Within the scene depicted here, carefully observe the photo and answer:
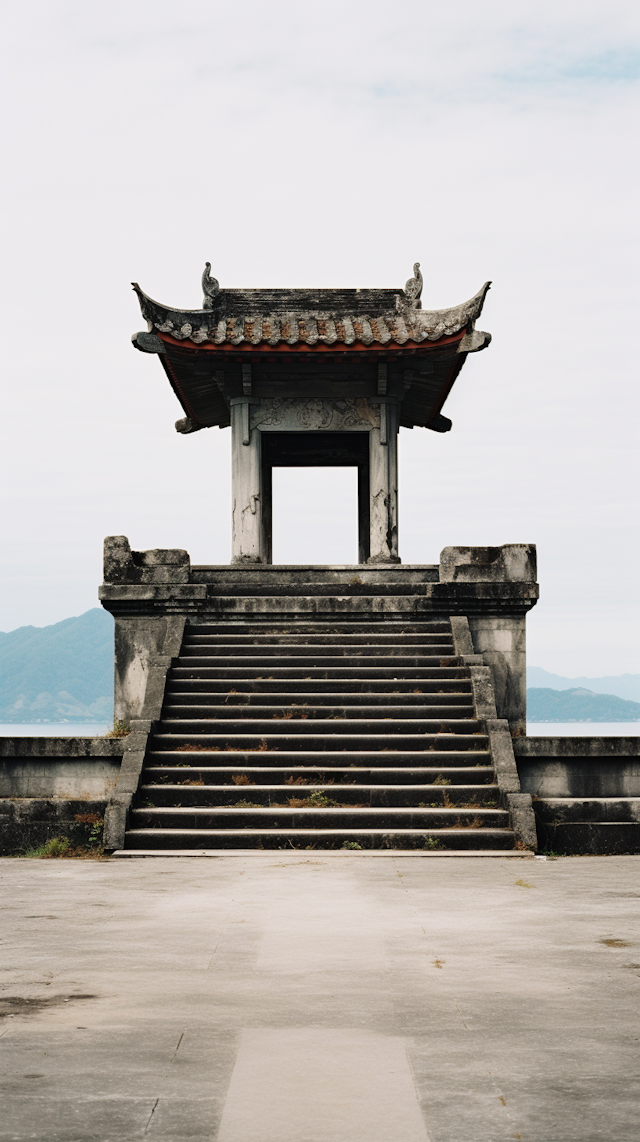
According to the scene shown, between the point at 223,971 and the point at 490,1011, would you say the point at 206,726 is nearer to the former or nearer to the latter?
the point at 223,971

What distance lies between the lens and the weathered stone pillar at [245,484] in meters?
17.6

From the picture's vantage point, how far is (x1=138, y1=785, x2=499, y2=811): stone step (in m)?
11.0

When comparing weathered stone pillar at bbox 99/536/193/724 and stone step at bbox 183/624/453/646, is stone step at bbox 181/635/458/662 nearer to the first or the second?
stone step at bbox 183/624/453/646

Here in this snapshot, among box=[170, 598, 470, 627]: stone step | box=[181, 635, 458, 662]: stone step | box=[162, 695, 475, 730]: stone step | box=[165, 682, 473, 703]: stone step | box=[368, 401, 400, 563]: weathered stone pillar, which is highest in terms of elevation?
box=[368, 401, 400, 563]: weathered stone pillar

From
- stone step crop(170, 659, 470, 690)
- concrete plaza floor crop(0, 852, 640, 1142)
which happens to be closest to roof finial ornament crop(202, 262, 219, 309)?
stone step crop(170, 659, 470, 690)

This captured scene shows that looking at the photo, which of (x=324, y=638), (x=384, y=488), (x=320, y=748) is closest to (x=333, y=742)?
(x=320, y=748)

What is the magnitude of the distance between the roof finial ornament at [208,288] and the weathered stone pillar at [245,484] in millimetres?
1813

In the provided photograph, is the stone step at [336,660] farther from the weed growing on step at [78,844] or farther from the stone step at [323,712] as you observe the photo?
the weed growing on step at [78,844]

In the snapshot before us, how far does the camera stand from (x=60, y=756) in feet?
39.6

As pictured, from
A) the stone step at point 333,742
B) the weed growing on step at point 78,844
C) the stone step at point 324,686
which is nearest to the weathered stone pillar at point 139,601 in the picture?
the stone step at point 324,686

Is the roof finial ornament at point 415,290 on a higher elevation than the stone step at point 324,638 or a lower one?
higher

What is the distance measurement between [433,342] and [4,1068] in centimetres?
1393

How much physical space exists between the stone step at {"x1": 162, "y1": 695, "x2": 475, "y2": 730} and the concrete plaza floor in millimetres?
3761

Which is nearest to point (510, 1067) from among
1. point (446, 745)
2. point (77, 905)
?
point (77, 905)
